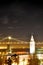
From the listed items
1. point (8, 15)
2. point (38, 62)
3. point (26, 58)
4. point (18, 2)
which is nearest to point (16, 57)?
point (26, 58)

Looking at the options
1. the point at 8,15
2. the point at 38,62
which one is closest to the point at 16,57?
the point at 38,62

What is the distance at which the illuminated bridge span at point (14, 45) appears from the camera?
121 inches

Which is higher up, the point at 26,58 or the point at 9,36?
the point at 9,36

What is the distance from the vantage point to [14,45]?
10.3ft

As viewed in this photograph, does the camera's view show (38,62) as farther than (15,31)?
No

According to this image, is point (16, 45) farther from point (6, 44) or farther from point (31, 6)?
point (31, 6)

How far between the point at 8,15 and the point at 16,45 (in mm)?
592

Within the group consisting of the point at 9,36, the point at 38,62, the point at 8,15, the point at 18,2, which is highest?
the point at 18,2

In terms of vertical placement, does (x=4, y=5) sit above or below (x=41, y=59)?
above

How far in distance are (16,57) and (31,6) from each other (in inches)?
38.9

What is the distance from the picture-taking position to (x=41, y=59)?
3.03 metres

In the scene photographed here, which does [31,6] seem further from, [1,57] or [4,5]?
[1,57]

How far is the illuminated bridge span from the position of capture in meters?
3.07

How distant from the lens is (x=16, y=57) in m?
2.96
